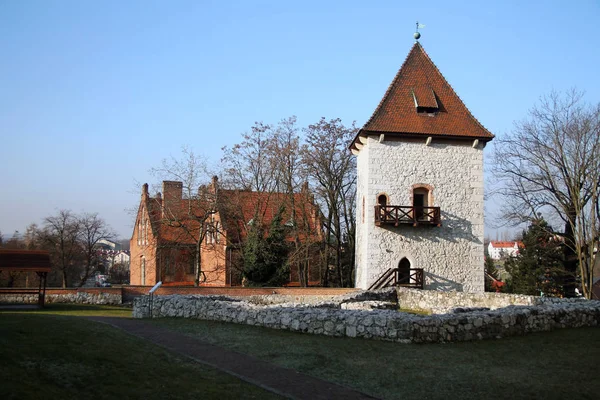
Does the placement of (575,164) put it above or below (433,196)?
above

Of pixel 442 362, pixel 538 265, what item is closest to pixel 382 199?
pixel 538 265

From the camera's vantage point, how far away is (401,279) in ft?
92.7

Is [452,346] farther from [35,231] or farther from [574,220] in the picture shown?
[35,231]

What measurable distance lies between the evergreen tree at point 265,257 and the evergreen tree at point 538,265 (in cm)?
1609

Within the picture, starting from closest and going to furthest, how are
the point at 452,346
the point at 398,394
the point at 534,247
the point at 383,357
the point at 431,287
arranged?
1. the point at 398,394
2. the point at 383,357
3. the point at 452,346
4. the point at 431,287
5. the point at 534,247

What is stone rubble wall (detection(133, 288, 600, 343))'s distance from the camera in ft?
45.5

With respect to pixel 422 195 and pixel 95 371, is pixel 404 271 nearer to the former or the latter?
pixel 422 195

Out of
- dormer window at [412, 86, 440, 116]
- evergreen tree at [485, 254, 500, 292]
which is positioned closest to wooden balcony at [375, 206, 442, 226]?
dormer window at [412, 86, 440, 116]

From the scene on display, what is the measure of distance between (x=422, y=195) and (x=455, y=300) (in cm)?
777

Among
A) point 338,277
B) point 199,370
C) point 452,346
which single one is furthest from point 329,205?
point 199,370

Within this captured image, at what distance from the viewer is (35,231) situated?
169 feet

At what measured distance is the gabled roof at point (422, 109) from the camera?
29.0 m

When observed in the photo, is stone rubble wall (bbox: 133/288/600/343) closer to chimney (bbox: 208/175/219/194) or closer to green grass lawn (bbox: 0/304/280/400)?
green grass lawn (bbox: 0/304/280/400)

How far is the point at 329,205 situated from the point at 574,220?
15.4 metres
